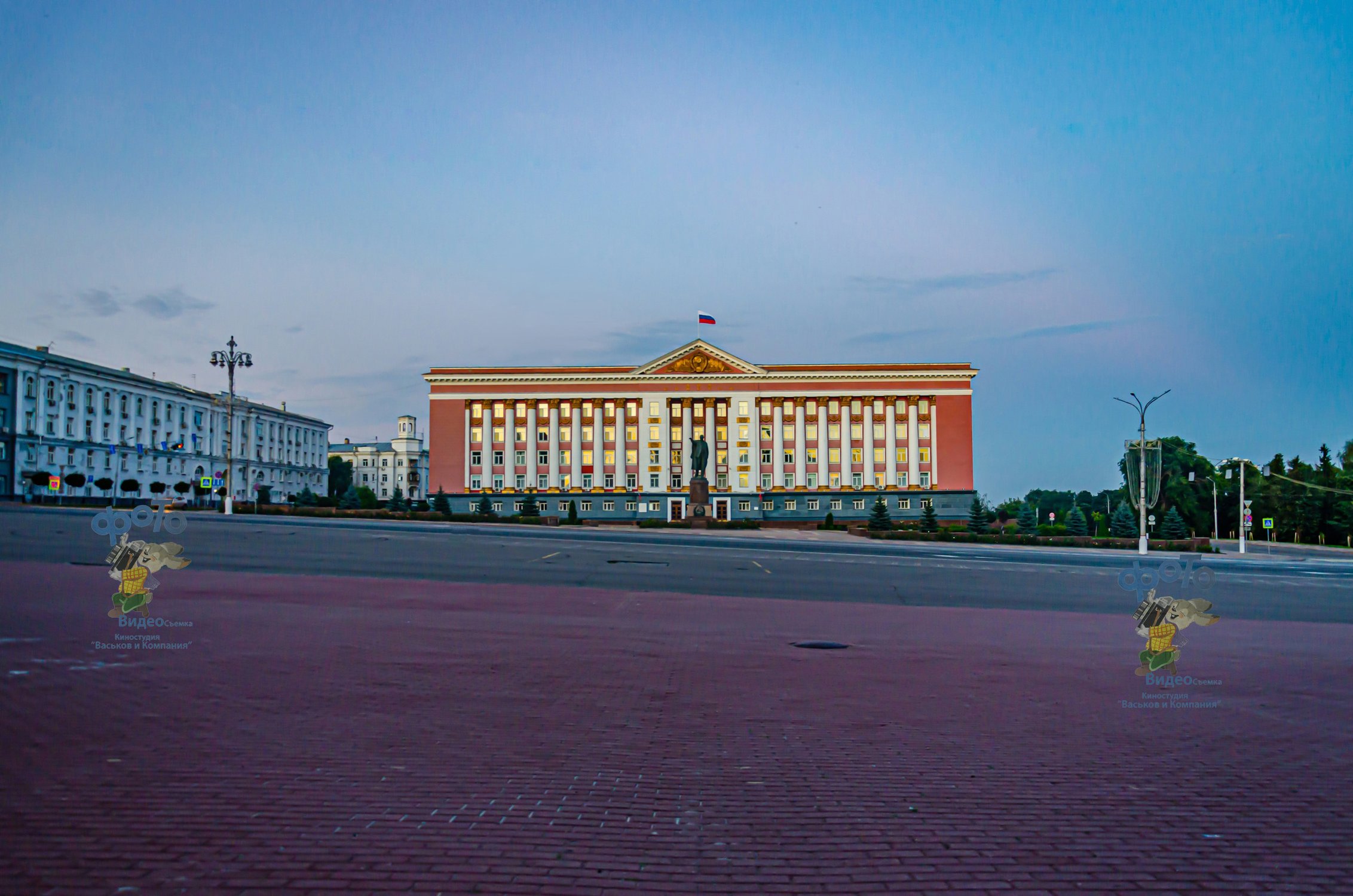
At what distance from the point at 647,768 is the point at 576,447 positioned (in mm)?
91446

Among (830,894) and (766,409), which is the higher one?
(766,409)

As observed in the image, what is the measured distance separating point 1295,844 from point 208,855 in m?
5.82

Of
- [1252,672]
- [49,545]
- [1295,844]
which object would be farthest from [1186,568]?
[49,545]

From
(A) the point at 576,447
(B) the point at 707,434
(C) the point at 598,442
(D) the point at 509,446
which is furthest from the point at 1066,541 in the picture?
(D) the point at 509,446

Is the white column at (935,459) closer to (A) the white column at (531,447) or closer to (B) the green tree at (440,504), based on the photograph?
(A) the white column at (531,447)

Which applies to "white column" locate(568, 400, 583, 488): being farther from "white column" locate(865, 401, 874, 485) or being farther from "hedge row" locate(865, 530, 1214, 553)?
"hedge row" locate(865, 530, 1214, 553)

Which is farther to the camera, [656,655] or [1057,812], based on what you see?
[656,655]

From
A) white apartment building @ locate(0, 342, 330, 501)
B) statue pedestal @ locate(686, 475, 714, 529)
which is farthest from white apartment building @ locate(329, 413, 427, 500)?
statue pedestal @ locate(686, 475, 714, 529)

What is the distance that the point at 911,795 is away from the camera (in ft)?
19.0

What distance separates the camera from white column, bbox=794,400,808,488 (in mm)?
96750

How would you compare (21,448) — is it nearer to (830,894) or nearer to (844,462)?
(844,462)

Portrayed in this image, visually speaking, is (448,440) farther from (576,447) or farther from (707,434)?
(707,434)

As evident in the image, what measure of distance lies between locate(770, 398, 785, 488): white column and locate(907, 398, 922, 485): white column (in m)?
13.4

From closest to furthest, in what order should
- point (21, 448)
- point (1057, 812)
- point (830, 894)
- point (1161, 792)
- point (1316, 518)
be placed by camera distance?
point (830, 894) < point (1057, 812) < point (1161, 792) < point (1316, 518) < point (21, 448)
